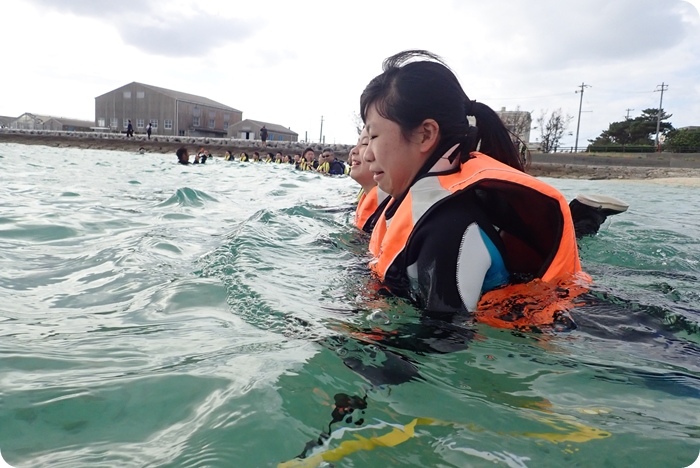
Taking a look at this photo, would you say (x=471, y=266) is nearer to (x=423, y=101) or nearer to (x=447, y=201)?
(x=447, y=201)

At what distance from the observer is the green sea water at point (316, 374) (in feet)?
3.87

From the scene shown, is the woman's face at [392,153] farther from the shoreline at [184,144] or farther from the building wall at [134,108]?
the building wall at [134,108]

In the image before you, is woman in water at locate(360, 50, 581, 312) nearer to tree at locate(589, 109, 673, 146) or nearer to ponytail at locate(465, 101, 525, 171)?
ponytail at locate(465, 101, 525, 171)

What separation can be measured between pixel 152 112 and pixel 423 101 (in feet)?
184

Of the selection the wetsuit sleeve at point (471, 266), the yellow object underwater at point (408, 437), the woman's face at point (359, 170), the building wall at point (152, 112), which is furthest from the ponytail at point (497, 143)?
the building wall at point (152, 112)

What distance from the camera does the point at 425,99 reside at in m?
1.88

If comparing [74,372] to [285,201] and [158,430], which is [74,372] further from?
[285,201]

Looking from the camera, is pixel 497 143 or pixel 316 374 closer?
pixel 316 374

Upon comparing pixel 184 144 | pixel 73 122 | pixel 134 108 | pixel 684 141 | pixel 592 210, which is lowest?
pixel 592 210

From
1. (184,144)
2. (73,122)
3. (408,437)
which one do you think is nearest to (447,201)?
(408,437)

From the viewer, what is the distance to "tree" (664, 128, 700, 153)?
97.3ft

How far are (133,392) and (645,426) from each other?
1.39m

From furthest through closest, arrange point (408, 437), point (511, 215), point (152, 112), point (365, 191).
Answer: point (152, 112) < point (365, 191) < point (511, 215) < point (408, 437)

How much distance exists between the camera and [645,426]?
131cm
